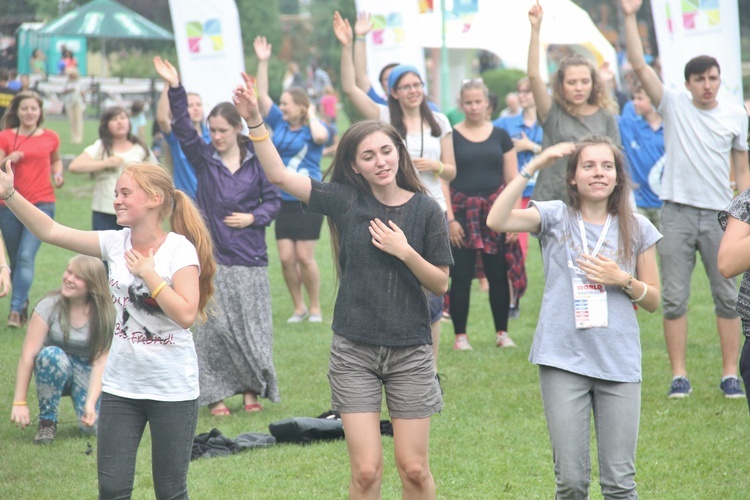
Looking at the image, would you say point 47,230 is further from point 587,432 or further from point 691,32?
point 691,32

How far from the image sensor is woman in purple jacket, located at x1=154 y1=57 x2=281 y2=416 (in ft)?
24.0

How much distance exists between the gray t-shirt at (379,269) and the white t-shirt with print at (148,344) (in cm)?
67

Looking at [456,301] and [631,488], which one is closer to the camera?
[631,488]

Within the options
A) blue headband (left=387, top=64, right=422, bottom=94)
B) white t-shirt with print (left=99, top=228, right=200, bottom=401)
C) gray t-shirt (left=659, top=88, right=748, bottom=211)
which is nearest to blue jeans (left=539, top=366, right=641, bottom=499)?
white t-shirt with print (left=99, top=228, right=200, bottom=401)

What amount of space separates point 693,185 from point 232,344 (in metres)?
3.47

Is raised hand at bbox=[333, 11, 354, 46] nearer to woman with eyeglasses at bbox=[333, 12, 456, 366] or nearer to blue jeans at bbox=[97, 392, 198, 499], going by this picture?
woman with eyeglasses at bbox=[333, 12, 456, 366]

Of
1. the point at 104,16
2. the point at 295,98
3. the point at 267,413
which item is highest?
the point at 104,16

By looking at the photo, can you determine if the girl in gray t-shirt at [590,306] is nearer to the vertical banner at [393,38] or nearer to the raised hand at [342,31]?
the raised hand at [342,31]

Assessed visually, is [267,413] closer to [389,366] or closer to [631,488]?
[389,366]

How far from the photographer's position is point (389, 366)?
4.54m

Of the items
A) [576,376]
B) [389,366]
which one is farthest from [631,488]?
[389,366]

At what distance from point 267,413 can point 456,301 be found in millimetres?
2233

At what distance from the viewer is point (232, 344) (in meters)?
7.43

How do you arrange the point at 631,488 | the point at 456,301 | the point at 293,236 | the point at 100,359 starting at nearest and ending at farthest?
the point at 631,488 → the point at 100,359 → the point at 456,301 → the point at 293,236
